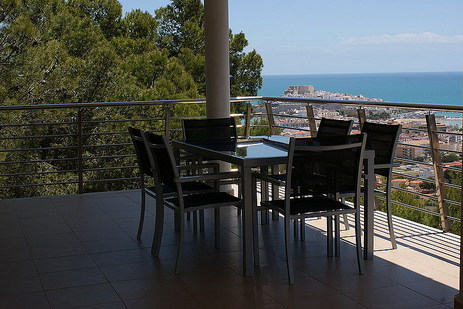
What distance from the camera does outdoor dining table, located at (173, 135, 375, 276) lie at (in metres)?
3.81

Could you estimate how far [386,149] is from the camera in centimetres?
435

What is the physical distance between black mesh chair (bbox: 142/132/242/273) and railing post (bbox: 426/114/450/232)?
69.3 inches

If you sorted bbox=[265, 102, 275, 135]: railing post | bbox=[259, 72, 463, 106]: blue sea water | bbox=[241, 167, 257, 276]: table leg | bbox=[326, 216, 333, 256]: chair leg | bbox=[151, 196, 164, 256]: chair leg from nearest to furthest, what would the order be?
bbox=[241, 167, 257, 276]: table leg < bbox=[326, 216, 333, 256]: chair leg < bbox=[151, 196, 164, 256]: chair leg < bbox=[265, 102, 275, 135]: railing post < bbox=[259, 72, 463, 106]: blue sea water

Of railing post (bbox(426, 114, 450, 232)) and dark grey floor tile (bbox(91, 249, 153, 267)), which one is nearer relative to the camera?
dark grey floor tile (bbox(91, 249, 153, 267))

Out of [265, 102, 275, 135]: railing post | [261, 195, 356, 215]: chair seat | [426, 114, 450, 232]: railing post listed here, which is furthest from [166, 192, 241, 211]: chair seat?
[265, 102, 275, 135]: railing post

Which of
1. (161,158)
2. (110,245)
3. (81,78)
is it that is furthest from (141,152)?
(81,78)

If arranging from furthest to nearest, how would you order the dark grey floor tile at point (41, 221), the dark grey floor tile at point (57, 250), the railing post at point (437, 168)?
1. the dark grey floor tile at point (41, 221)
2. the railing post at point (437, 168)
3. the dark grey floor tile at point (57, 250)

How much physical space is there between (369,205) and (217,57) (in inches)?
105

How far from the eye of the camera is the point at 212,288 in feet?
11.8

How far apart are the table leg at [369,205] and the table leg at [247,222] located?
29.8 inches

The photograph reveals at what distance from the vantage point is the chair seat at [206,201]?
3940mm

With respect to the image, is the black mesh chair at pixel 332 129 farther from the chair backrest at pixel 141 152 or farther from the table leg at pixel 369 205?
the chair backrest at pixel 141 152

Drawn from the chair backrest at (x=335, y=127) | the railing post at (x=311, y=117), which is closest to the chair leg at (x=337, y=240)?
the chair backrest at (x=335, y=127)

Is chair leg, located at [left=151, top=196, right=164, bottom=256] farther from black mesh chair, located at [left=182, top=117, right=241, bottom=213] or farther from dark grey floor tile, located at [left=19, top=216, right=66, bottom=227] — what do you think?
dark grey floor tile, located at [left=19, top=216, right=66, bottom=227]
